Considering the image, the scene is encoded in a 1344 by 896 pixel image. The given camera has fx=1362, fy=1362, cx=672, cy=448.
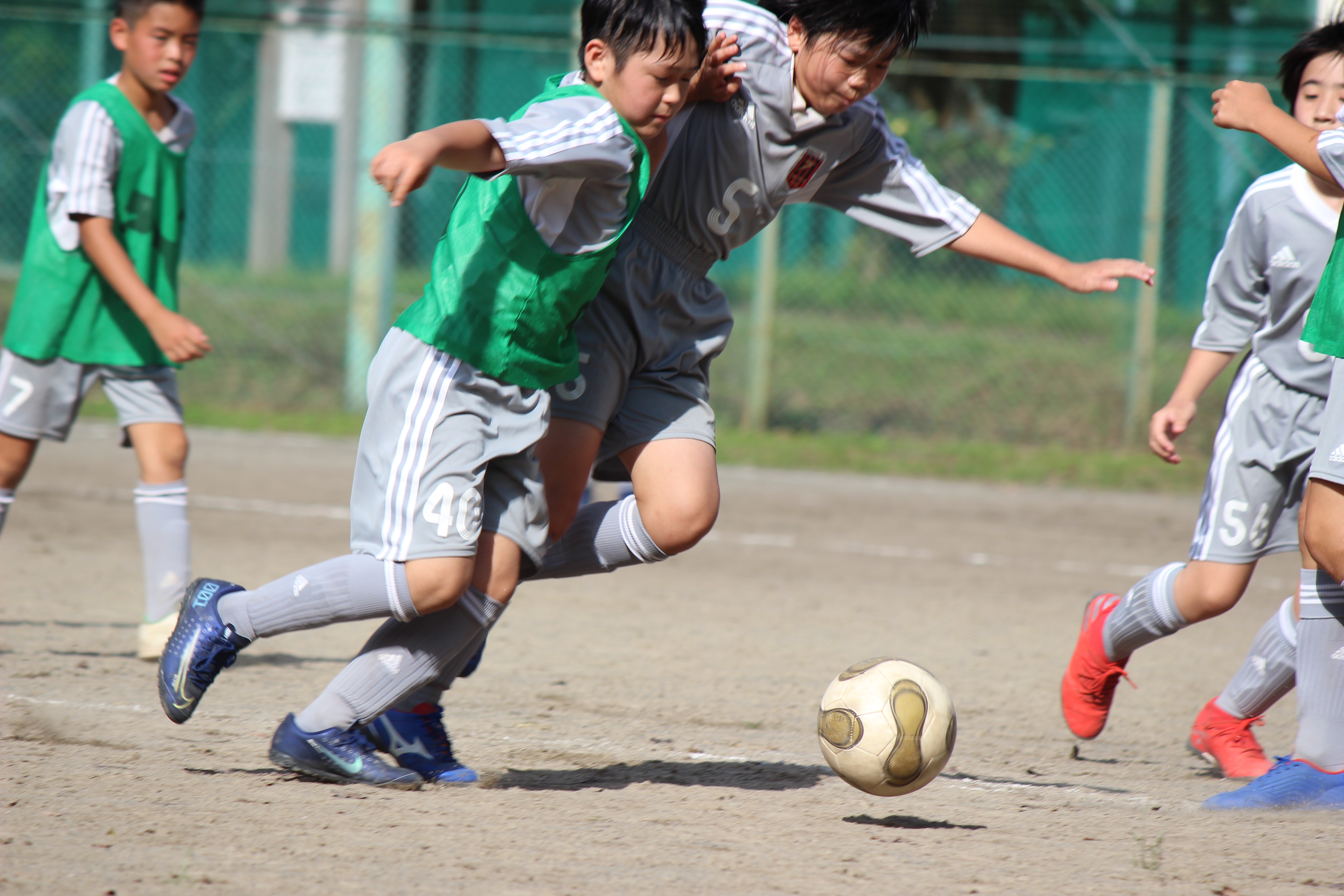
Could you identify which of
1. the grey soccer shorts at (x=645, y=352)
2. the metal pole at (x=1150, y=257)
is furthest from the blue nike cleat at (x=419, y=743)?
the metal pole at (x=1150, y=257)

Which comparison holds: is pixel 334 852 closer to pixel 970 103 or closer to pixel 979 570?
pixel 979 570

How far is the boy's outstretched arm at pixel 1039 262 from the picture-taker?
130 inches

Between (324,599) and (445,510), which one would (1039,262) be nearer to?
(445,510)

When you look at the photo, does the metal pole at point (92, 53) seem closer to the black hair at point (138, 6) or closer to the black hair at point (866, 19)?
the black hair at point (138, 6)

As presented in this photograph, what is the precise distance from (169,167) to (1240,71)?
31.1ft

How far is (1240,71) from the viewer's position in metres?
11.2

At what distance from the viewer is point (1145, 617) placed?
3824mm

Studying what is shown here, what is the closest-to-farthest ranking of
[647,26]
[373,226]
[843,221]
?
1. [647,26]
2. [373,226]
3. [843,221]

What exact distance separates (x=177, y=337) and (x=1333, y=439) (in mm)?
2940

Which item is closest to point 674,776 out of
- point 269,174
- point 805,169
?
point 805,169

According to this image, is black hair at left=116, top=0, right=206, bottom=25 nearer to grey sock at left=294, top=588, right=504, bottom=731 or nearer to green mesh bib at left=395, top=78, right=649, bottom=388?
green mesh bib at left=395, top=78, right=649, bottom=388

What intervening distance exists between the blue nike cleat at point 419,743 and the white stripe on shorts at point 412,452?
0.52 m

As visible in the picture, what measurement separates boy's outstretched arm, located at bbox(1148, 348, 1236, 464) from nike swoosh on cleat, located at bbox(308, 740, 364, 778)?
227cm

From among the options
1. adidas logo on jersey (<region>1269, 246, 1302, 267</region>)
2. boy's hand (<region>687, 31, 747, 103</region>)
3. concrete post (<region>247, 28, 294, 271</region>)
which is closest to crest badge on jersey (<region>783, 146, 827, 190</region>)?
boy's hand (<region>687, 31, 747, 103</region>)
